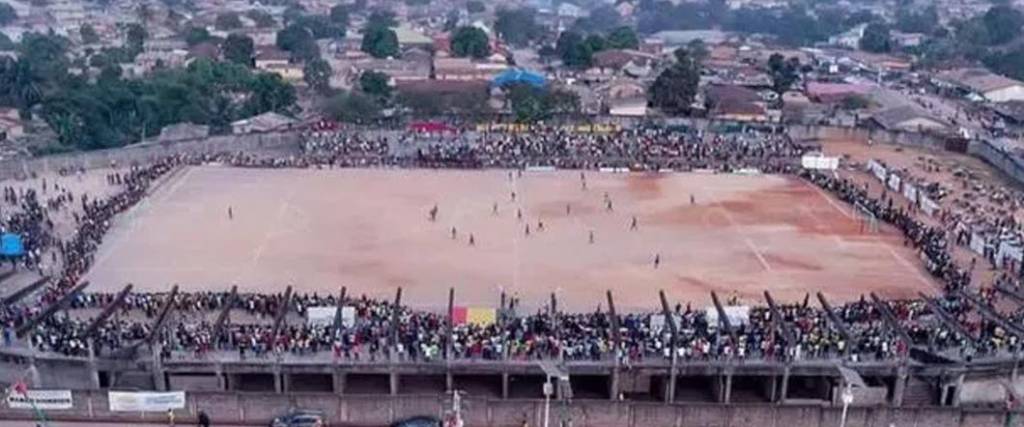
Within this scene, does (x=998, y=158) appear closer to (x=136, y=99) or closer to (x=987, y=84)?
(x=987, y=84)

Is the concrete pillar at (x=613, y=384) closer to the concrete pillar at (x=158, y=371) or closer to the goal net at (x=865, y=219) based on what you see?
the concrete pillar at (x=158, y=371)

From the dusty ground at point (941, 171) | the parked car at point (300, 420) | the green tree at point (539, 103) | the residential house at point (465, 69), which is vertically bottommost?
the dusty ground at point (941, 171)

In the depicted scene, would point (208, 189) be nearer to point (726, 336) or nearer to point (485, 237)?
point (485, 237)

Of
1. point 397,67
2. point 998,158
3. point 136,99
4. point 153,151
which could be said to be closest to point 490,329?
point 153,151

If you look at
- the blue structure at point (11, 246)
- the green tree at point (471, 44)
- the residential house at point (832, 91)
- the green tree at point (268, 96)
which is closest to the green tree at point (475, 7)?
the green tree at point (471, 44)

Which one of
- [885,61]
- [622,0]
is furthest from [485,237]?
[622,0]

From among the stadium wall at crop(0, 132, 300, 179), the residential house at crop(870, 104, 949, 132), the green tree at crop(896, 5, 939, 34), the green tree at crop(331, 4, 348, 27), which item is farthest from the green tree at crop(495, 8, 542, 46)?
the stadium wall at crop(0, 132, 300, 179)
